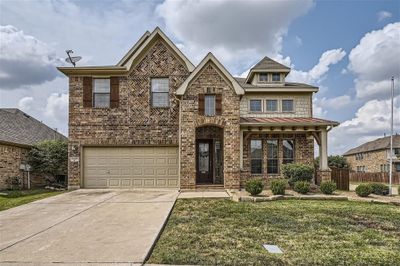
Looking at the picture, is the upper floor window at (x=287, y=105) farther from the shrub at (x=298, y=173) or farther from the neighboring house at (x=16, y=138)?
the neighboring house at (x=16, y=138)

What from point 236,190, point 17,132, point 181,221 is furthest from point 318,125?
point 17,132

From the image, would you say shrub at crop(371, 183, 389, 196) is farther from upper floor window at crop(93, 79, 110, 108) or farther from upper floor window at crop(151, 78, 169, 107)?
upper floor window at crop(93, 79, 110, 108)

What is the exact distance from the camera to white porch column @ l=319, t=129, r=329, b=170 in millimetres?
15273

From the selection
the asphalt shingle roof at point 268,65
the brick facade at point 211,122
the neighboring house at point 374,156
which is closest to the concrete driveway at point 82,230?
the brick facade at point 211,122

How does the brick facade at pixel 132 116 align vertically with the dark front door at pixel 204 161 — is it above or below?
above

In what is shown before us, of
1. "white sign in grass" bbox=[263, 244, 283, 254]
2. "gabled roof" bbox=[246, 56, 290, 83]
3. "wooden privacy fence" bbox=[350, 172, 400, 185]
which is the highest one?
"gabled roof" bbox=[246, 56, 290, 83]

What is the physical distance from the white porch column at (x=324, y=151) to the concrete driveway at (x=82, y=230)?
28.4 feet

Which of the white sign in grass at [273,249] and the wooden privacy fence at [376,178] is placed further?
the wooden privacy fence at [376,178]

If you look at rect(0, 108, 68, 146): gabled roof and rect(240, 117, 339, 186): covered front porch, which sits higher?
rect(0, 108, 68, 146): gabled roof

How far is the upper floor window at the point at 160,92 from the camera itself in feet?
50.9

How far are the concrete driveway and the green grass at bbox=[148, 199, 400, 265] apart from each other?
1.63 feet

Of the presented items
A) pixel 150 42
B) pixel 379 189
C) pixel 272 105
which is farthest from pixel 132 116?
pixel 379 189

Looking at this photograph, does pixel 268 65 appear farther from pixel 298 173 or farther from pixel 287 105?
pixel 298 173

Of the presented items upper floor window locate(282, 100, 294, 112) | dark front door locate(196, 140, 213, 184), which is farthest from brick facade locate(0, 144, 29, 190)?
upper floor window locate(282, 100, 294, 112)
